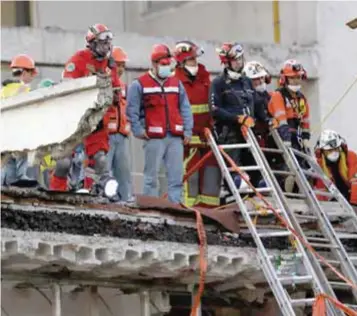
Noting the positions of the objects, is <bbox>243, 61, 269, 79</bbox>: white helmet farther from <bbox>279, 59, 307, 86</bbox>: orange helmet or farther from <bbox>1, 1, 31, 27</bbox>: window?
<bbox>1, 1, 31, 27</bbox>: window

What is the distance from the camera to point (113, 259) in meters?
16.1

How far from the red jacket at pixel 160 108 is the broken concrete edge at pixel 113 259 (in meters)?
1.45

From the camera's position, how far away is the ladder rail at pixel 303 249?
1738 centimetres

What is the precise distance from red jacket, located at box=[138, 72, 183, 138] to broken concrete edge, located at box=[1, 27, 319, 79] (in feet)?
13.2

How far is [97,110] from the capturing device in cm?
1481

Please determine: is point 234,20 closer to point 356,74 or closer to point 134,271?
point 356,74

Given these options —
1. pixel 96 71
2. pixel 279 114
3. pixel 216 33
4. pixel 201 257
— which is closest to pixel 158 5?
pixel 216 33

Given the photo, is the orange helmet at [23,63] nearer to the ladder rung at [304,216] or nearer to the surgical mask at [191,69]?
the surgical mask at [191,69]

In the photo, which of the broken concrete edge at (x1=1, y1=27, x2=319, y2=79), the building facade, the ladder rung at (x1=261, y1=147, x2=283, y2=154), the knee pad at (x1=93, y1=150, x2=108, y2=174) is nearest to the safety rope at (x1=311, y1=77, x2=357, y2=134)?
the building facade

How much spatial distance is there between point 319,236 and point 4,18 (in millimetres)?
8684

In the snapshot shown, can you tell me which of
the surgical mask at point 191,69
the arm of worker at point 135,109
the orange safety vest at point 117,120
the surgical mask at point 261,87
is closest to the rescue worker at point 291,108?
the surgical mask at point 261,87

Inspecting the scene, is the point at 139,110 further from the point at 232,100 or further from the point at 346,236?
the point at 346,236

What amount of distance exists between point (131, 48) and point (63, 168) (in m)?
5.59

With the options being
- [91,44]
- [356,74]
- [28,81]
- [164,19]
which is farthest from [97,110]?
[164,19]
